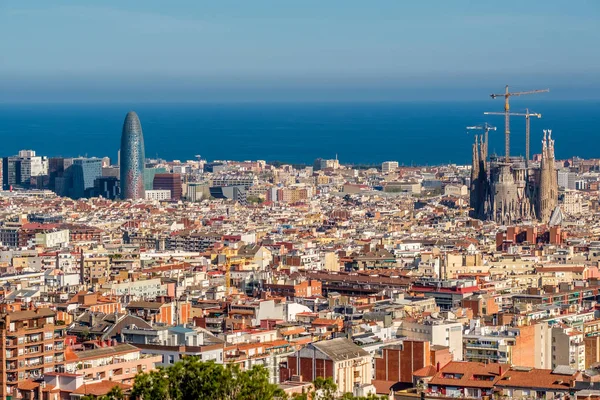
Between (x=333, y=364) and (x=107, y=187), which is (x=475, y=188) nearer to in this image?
(x=107, y=187)

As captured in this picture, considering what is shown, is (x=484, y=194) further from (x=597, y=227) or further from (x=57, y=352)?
(x=57, y=352)

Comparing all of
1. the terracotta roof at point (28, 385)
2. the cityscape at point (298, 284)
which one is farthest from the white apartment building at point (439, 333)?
the terracotta roof at point (28, 385)

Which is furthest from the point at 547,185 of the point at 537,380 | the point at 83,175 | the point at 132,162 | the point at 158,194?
the point at 537,380

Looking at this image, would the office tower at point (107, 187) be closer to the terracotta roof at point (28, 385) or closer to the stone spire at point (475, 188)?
the stone spire at point (475, 188)

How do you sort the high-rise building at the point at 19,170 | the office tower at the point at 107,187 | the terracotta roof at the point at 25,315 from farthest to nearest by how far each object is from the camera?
the high-rise building at the point at 19,170 < the office tower at the point at 107,187 < the terracotta roof at the point at 25,315

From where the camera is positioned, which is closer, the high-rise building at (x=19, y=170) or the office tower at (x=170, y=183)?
the office tower at (x=170, y=183)

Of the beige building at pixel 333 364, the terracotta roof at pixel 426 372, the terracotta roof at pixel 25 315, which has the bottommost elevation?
the terracotta roof at pixel 426 372

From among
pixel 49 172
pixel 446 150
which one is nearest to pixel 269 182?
pixel 49 172

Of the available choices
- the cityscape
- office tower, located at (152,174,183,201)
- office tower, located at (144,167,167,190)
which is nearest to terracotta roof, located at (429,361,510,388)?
the cityscape
